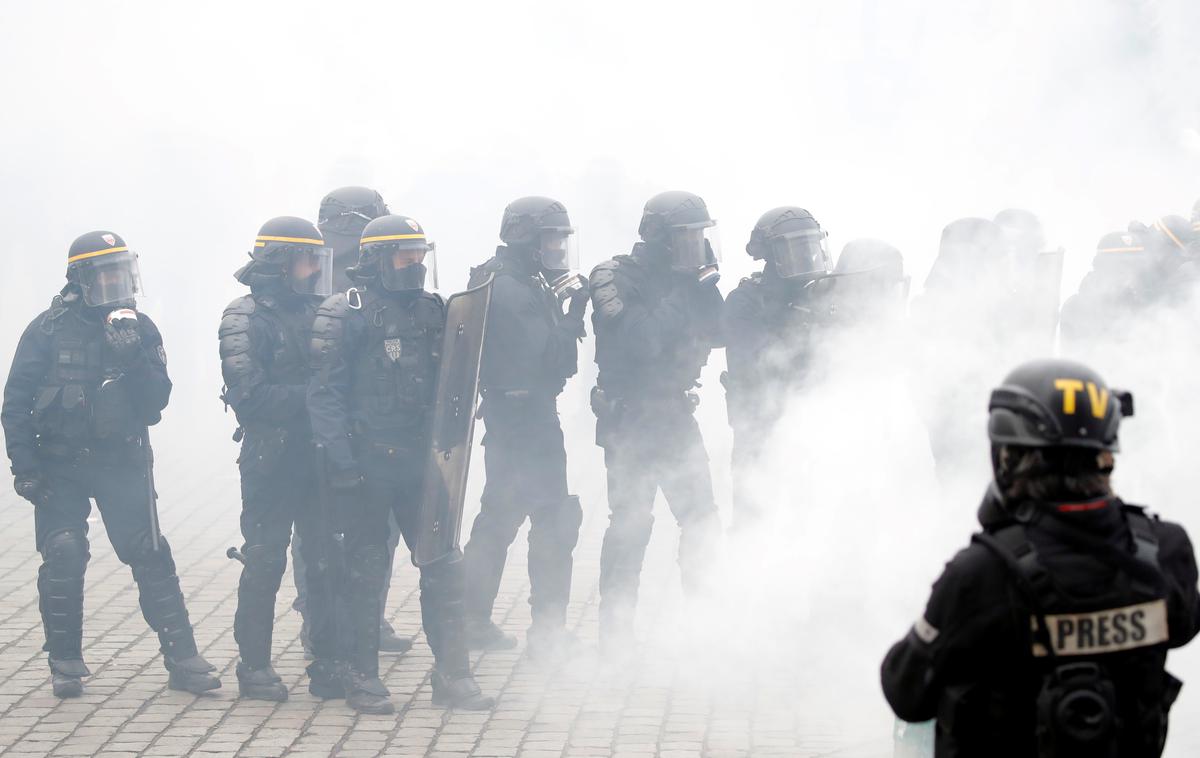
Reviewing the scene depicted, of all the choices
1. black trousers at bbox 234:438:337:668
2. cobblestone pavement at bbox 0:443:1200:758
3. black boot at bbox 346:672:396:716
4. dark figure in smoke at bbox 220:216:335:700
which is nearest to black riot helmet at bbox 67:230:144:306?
dark figure in smoke at bbox 220:216:335:700

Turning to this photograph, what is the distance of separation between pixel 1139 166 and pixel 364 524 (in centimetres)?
1368

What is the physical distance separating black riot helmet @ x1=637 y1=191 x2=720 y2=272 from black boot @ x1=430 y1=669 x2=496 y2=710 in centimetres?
236

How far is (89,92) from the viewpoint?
1759 centimetres

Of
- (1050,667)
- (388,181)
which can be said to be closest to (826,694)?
(1050,667)

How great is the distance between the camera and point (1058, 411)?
278cm

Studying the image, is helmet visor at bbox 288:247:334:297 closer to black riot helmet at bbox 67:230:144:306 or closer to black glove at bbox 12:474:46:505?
black riot helmet at bbox 67:230:144:306

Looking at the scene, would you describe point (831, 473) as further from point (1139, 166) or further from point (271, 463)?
point (1139, 166)

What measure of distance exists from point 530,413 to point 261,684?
184cm

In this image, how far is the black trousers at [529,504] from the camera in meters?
7.48

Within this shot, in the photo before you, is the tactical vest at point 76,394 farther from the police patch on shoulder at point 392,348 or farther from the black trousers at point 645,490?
the black trousers at point 645,490

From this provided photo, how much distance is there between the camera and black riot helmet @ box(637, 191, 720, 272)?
24.7 ft

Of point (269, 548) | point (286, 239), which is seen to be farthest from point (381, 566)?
point (286, 239)

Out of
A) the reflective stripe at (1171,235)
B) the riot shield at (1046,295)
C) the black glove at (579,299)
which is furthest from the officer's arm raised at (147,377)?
the reflective stripe at (1171,235)

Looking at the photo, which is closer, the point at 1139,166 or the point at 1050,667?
the point at 1050,667
